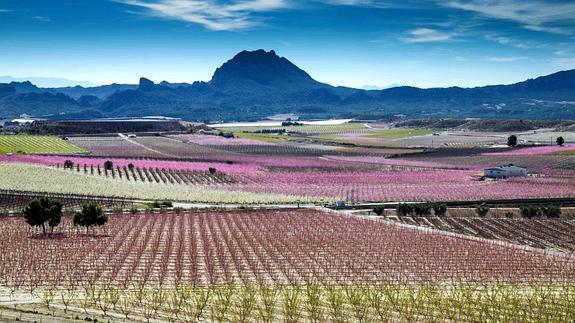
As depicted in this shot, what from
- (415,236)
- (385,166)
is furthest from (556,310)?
(385,166)

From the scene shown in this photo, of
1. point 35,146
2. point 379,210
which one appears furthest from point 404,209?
point 35,146

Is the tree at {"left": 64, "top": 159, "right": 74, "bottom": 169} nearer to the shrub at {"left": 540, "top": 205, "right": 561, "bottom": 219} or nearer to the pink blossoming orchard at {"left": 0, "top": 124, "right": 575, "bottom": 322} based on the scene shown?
the pink blossoming orchard at {"left": 0, "top": 124, "right": 575, "bottom": 322}

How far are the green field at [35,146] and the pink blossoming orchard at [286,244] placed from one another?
86.6 ft

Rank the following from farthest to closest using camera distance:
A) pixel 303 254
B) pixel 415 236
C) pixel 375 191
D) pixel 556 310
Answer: pixel 375 191 < pixel 415 236 < pixel 303 254 < pixel 556 310

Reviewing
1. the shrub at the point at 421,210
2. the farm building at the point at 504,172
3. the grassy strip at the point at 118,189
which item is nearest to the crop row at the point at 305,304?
the shrub at the point at 421,210

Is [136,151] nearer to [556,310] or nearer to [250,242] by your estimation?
[250,242]

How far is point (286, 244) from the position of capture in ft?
172

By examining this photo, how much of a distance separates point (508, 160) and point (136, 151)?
6675cm

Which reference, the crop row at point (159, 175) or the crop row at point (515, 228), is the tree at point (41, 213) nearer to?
the crop row at point (515, 228)

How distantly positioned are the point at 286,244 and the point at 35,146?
4183 inches

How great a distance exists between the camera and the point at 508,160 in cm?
12119

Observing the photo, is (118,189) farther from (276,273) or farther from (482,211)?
(276,273)

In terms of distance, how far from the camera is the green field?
136 metres

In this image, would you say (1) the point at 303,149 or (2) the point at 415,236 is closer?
(2) the point at 415,236
